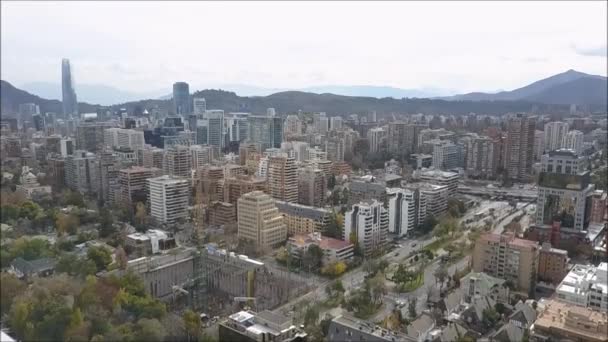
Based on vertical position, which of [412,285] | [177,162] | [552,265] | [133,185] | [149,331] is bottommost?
[412,285]

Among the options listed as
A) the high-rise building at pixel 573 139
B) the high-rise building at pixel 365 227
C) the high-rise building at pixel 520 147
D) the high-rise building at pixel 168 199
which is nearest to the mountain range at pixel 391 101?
the high-rise building at pixel 520 147

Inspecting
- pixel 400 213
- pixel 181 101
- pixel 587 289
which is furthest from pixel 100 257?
pixel 181 101

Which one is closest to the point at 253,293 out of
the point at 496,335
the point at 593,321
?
the point at 496,335

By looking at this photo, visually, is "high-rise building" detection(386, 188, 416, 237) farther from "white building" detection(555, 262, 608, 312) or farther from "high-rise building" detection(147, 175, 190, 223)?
"high-rise building" detection(147, 175, 190, 223)

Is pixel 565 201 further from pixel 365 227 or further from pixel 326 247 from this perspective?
pixel 326 247

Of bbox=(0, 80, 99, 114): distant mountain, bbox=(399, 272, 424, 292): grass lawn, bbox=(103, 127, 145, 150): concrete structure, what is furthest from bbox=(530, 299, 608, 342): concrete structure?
bbox=(103, 127, 145, 150): concrete structure
